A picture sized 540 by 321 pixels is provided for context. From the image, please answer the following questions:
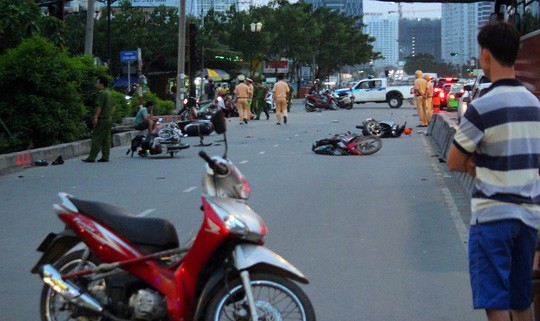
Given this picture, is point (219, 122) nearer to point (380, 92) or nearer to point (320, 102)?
point (320, 102)

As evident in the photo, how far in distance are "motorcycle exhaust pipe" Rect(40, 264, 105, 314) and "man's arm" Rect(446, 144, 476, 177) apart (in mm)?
2279

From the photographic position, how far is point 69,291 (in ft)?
19.3

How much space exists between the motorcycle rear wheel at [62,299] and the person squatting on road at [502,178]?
2.46 metres

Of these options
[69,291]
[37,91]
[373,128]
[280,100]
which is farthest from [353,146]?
[69,291]

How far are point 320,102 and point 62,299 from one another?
4755cm

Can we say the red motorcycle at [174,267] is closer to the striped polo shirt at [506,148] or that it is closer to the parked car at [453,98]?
the striped polo shirt at [506,148]

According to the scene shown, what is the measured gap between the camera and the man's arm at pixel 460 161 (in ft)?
15.5

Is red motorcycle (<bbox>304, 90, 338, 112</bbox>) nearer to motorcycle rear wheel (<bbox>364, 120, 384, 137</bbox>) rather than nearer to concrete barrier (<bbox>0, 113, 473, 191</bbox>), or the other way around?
motorcycle rear wheel (<bbox>364, 120, 384, 137</bbox>)

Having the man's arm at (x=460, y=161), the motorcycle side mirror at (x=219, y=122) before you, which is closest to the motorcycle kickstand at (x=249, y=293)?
the motorcycle side mirror at (x=219, y=122)

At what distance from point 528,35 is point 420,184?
5.21 meters

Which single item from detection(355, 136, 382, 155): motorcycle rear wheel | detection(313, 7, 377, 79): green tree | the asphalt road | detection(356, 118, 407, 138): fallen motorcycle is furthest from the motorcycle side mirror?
detection(313, 7, 377, 79): green tree

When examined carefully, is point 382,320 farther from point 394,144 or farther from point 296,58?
point 296,58

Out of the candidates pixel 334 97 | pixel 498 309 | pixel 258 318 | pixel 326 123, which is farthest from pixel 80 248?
pixel 334 97

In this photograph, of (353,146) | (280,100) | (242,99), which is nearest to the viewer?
(353,146)
